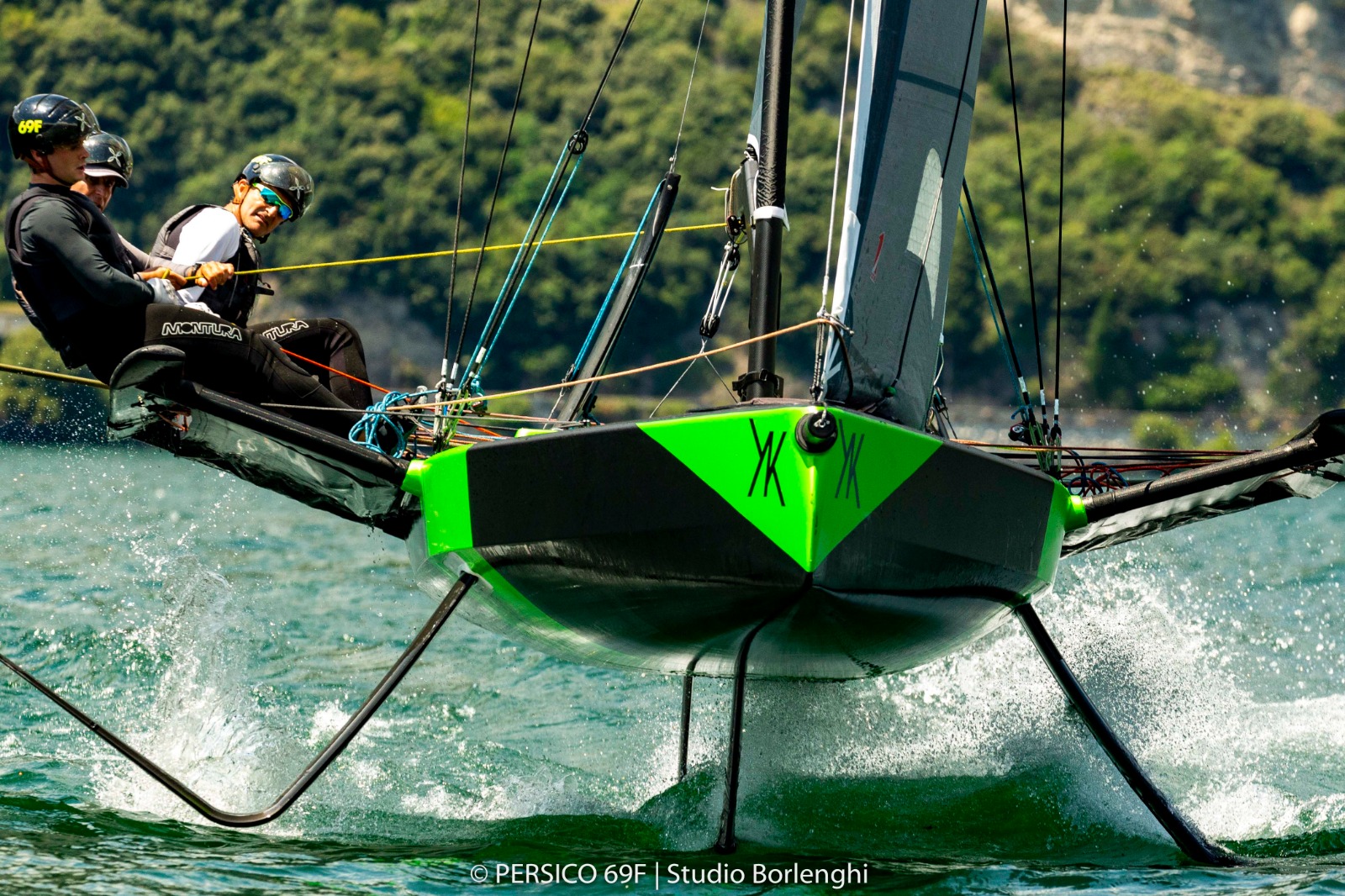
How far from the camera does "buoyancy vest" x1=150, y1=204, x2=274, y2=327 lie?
15.5 feet

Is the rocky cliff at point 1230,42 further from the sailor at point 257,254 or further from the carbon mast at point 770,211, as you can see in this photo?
the sailor at point 257,254

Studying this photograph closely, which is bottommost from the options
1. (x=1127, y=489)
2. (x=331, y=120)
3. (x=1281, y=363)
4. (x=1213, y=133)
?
(x=1127, y=489)

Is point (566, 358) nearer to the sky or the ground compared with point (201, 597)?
nearer to the sky

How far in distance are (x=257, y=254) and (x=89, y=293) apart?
923 mm

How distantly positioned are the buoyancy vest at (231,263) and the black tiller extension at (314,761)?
1114mm

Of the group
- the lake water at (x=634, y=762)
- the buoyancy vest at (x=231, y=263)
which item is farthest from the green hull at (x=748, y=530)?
the buoyancy vest at (x=231, y=263)

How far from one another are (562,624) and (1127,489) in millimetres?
1664

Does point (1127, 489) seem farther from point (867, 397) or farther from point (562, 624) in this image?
point (562, 624)

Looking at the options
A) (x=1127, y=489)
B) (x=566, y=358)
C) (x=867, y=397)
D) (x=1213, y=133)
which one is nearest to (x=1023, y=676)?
(x=1127, y=489)

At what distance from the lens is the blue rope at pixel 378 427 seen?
177 inches

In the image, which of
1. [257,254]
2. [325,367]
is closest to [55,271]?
[325,367]

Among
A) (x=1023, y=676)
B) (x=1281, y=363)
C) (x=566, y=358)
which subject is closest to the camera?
(x=1023, y=676)

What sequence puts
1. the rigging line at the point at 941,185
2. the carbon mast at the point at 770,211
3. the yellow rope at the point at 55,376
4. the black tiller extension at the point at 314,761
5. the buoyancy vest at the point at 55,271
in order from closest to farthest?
the yellow rope at the point at 55,376, the black tiller extension at the point at 314,761, the buoyancy vest at the point at 55,271, the carbon mast at the point at 770,211, the rigging line at the point at 941,185

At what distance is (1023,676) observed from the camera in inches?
243
